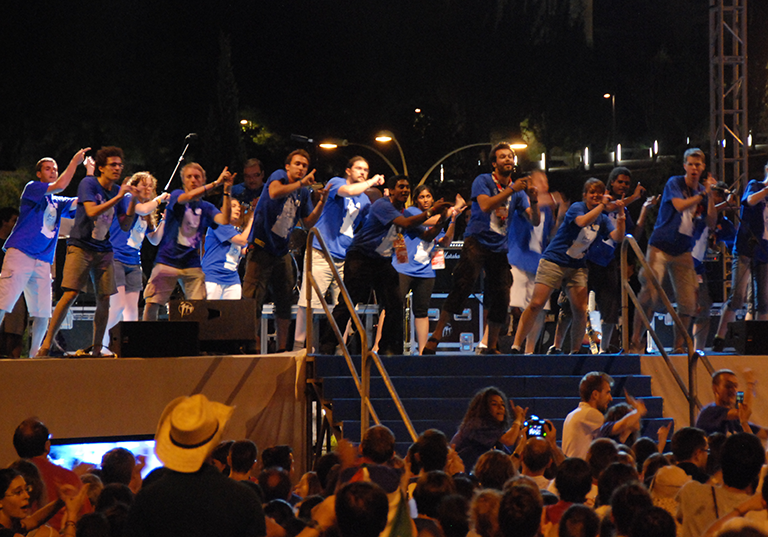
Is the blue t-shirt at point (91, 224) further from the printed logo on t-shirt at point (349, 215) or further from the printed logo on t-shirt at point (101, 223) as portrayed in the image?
the printed logo on t-shirt at point (349, 215)

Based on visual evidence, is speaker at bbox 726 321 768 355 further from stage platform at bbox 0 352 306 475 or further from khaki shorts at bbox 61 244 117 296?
khaki shorts at bbox 61 244 117 296

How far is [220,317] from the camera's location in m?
9.23

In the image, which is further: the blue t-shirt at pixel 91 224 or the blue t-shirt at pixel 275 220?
the blue t-shirt at pixel 275 220

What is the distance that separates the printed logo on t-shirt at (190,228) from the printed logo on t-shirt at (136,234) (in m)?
0.66

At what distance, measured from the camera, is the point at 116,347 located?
346 inches

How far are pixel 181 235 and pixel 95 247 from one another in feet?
3.19

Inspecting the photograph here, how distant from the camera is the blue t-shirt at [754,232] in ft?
34.3

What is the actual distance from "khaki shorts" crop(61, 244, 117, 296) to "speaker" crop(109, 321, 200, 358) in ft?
1.73

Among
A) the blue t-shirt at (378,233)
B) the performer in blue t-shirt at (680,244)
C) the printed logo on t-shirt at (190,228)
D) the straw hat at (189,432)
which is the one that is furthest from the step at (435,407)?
the straw hat at (189,432)

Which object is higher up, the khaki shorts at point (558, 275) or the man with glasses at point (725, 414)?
the khaki shorts at point (558, 275)

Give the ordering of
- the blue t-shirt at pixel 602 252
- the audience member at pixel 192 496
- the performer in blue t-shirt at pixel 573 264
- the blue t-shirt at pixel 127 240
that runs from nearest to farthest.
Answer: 1. the audience member at pixel 192 496
2. the performer in blue t-shirt at pixel 573 264
3. the blue t-shirt at pixel 127 240
4. the blue t-shirt at pixel 602 252

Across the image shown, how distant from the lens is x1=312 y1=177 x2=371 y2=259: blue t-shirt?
10633 mm

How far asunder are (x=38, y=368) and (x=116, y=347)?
0.69 meters

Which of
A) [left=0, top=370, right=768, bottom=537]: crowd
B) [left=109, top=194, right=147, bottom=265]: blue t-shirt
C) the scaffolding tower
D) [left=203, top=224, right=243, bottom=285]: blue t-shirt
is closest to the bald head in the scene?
[left=0, top=370, right=768, bottom=537]: crowd
